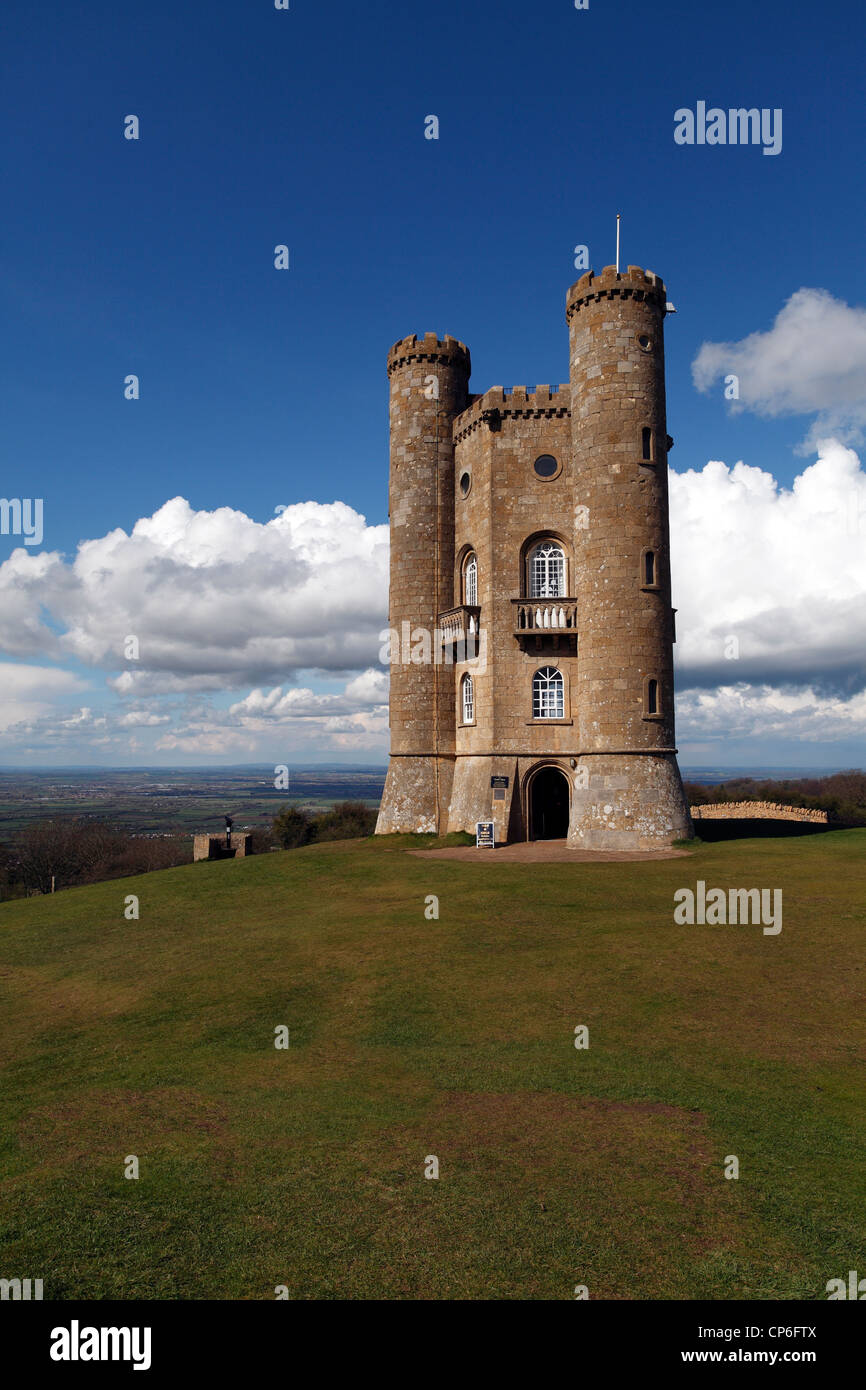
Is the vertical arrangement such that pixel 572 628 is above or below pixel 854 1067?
above

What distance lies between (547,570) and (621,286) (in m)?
11.7

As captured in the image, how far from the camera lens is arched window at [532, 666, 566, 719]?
36.5 m

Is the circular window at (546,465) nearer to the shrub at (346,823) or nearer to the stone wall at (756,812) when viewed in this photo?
the stone wall at (756,812)

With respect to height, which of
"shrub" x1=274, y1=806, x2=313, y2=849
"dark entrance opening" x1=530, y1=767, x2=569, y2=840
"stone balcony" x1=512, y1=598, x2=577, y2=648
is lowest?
"shrub" x1=274, y1=806, x2=313, y2=849

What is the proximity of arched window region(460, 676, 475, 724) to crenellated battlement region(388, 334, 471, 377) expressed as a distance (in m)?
15.9

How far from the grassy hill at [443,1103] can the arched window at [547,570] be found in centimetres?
1744

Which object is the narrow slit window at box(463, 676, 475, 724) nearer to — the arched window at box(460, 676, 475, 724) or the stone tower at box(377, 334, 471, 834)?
the arched window at box(460, 676, 475, 724)

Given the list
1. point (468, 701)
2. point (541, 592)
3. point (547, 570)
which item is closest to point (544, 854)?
point (468, 701)

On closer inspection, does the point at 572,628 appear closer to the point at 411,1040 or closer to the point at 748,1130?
the point at 411,1040

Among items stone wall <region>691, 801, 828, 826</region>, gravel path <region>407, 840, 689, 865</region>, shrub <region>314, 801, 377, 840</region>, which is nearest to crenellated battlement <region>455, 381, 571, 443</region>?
gravel path <region>407, 840, 689, 865</region>

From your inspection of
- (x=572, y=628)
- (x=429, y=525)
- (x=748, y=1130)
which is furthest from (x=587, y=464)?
(x=748, y=1130)

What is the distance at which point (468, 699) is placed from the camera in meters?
39.8
